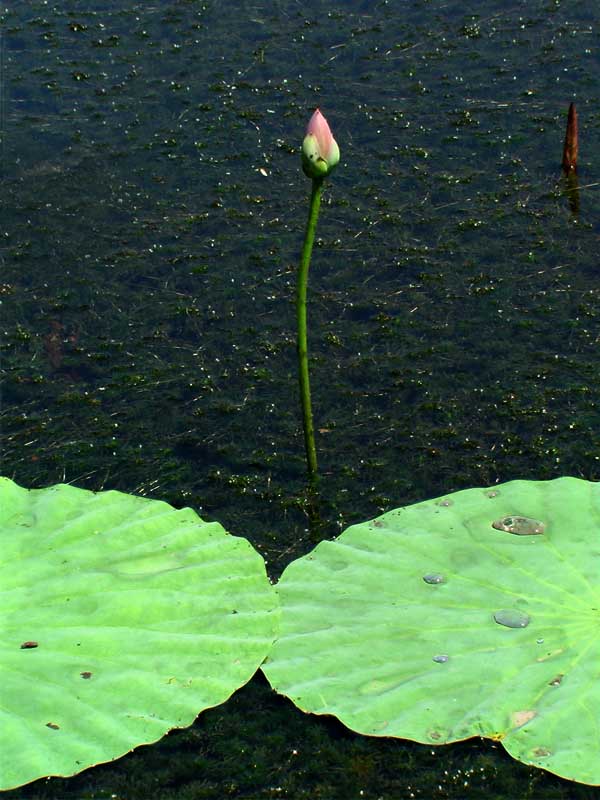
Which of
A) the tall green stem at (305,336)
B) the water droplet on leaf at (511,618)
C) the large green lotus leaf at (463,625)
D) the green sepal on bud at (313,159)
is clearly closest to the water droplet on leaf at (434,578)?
the large green lotus leaf at (463,625)

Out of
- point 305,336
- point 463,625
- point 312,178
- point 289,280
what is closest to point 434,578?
point 463,625

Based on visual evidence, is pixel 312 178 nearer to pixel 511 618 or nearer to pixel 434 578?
pixel 434 578

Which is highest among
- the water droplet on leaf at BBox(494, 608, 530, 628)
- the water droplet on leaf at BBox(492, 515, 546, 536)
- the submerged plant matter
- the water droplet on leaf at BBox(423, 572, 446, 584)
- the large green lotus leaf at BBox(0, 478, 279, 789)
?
the submerged plant matter

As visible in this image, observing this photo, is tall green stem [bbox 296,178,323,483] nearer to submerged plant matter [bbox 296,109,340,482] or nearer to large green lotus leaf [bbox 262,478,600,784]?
submerged plant matter [bbox 296,109,340,482]

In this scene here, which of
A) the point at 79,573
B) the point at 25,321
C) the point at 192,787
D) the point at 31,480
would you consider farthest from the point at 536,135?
the point at 192,787

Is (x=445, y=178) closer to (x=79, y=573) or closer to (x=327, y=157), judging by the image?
(x=327, y=157)

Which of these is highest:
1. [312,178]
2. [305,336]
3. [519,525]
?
[312,178]

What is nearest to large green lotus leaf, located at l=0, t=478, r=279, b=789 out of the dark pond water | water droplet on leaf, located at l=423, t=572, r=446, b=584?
the dark pond water
